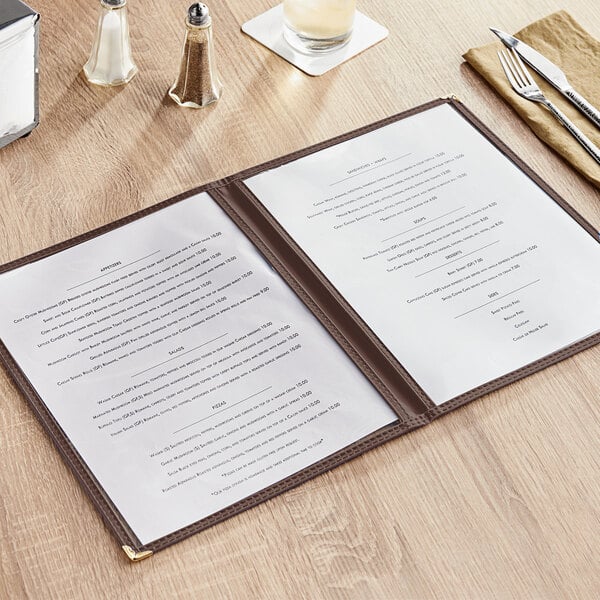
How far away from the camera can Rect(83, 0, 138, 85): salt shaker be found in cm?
107

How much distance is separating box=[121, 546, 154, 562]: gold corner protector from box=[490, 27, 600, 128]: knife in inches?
30.9

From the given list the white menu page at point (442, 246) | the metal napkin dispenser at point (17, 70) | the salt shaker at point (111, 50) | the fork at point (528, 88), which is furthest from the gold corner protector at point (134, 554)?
the fork at point (528, 88)

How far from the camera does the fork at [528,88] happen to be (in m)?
1.12

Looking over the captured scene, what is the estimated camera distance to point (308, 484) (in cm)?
81

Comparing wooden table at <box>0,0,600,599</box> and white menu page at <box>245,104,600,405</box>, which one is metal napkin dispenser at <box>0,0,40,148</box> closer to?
wooden table at <box>0,0,600,599</box>

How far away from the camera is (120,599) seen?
731mm

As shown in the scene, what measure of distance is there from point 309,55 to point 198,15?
0.20 meters

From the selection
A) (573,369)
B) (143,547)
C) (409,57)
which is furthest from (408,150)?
(143,547)

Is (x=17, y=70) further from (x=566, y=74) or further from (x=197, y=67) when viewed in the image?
(x=566, y=74)

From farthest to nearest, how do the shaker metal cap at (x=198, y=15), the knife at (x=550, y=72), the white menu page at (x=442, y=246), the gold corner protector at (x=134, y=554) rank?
the knife at (x=550, y=72) < the shaker metal cap at (x=198, y=15) < the white menu page at (x=442, y=246) < the gold corner protector at (x=134, y=554)

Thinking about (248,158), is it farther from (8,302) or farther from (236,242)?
(8,302)

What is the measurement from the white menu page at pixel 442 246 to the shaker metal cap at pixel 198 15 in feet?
0.66

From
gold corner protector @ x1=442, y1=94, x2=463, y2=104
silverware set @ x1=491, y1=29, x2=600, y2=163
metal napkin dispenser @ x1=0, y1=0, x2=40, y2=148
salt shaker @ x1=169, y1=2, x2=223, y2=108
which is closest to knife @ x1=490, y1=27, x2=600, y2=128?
silverware set @ x1=491, y1=29, x2=600, y2=163

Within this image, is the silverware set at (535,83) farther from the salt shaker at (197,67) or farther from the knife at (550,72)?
the salt shaker at (197,67)
